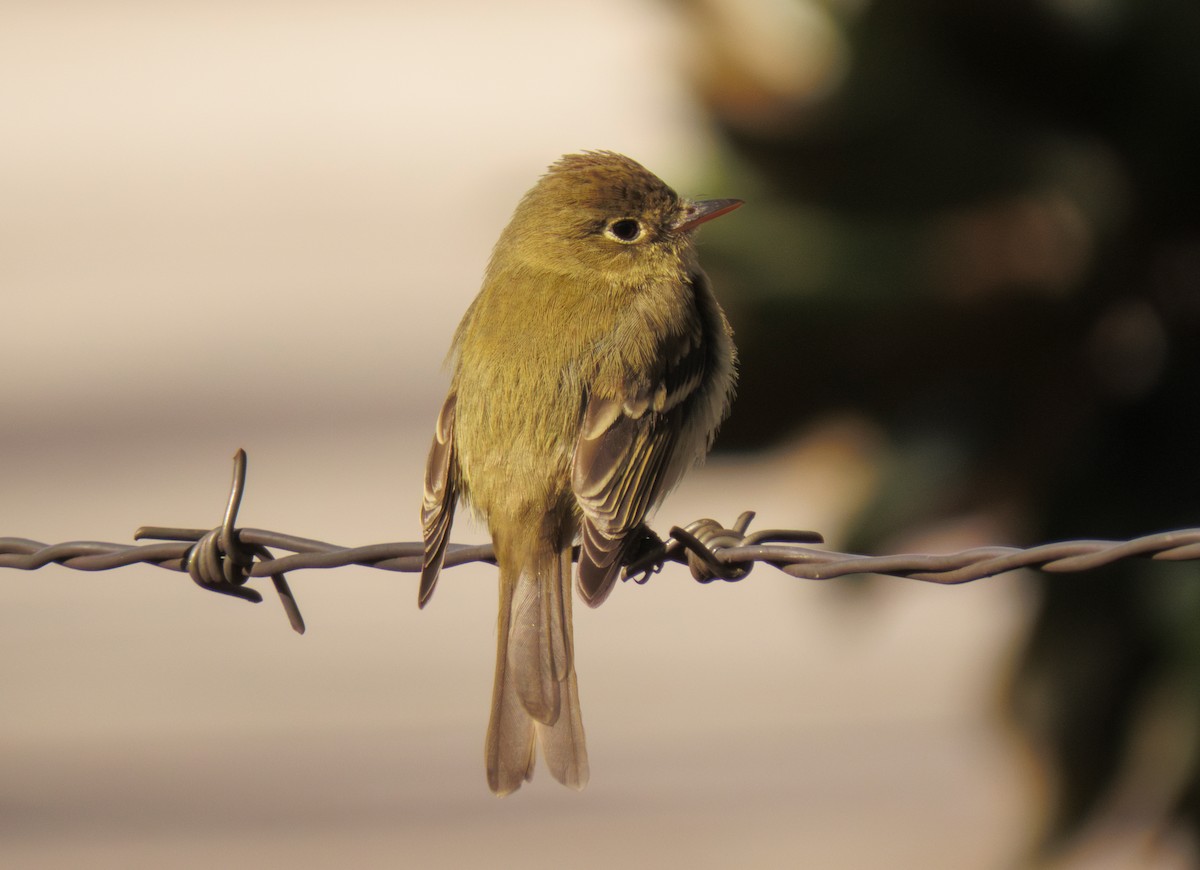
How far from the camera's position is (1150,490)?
5.97 metres

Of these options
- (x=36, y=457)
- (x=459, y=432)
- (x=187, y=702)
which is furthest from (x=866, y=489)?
(x=36, y=457)

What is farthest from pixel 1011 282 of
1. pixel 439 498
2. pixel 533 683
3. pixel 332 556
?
pixel 332 556

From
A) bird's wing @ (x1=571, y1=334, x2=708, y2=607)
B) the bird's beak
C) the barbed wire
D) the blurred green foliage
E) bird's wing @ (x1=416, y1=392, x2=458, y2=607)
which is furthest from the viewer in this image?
the blurred green foliage

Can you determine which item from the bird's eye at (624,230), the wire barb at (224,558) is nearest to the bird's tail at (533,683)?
the wire barb at (224,558)

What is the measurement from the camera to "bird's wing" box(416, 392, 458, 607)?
329 cm

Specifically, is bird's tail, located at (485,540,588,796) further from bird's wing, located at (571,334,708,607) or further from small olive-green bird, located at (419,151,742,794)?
bird's wing, located at (571,334,708,607)

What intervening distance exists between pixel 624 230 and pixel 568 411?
97cm

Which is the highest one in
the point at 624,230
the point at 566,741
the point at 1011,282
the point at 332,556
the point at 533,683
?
the point at 1011,282

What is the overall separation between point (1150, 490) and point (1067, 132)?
1510 mm

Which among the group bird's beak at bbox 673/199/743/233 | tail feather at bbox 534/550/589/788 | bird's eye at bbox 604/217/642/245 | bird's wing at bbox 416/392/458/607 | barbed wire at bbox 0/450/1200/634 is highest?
bird's beak at bbox 673/199/743/233

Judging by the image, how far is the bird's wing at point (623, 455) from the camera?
343 centimetres

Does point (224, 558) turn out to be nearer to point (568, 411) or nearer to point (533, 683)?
point (533, 683)

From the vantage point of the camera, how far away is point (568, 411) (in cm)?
372

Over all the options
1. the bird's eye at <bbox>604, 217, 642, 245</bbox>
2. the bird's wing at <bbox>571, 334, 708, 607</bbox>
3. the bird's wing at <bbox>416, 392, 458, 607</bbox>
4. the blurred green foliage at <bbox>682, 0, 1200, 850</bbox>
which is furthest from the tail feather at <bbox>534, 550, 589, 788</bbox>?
the blurred green foliage at <bbox>682, 0, 1200, 850</bbox>
